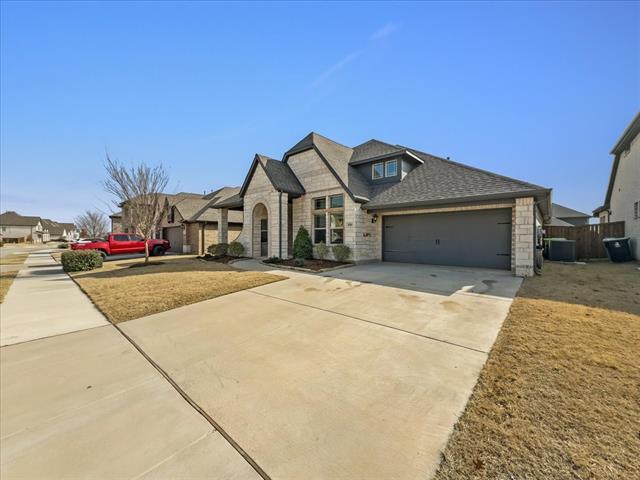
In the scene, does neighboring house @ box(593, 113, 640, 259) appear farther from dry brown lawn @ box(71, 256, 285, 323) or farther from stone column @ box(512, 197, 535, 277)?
dry brown lawn @ box(71, 256, 285, 323)

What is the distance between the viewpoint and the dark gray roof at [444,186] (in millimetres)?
9836

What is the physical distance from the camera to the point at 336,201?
1356 centimetres

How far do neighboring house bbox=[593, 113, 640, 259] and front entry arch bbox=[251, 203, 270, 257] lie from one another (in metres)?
19.3

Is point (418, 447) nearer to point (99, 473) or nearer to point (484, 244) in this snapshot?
point (99, 473)

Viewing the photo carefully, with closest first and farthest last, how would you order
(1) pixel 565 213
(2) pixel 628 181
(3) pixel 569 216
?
(2) pixel 628 181 < (3) pixel 569 216 < (1) pixel 565 213

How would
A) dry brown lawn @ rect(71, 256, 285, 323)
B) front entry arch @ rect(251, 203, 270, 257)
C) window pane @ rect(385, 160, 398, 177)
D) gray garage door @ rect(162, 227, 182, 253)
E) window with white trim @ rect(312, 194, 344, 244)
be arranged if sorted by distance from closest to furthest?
dry brown lawn @ rect(71, 256, 285, 323) → window with white trim @ rect(312, 194, 344, 244) → window pane @ rect(385, 160, 398, 177) → front entry arch @ rect(251, 203, 270, 257) → gray garage door @ rect(162, 227, 182, 253)

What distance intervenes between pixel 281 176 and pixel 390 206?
6.33m

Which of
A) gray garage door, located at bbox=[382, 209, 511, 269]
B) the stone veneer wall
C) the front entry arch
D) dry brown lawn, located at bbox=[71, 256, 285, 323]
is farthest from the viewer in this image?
the front entry arch

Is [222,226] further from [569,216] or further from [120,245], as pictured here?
[569,216]

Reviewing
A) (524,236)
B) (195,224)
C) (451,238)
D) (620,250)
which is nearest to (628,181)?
(620,250)

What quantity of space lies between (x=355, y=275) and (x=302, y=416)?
287 inches

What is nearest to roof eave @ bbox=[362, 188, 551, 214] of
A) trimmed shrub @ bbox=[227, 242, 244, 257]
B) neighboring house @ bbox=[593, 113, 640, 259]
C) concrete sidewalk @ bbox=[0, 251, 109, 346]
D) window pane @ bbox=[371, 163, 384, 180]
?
window pane @ bbox=[371, 163, 384, 180]

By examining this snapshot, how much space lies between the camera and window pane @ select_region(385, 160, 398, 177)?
14225 millimetres

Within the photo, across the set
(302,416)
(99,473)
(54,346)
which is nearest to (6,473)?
(99,473)
